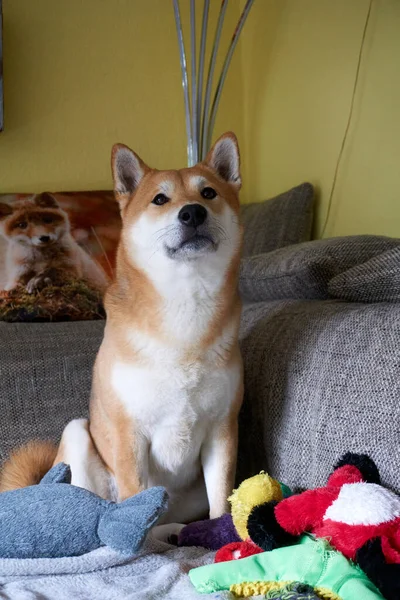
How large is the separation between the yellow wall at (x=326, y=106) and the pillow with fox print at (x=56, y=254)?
0.67 m

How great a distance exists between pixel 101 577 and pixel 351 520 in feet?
1.16

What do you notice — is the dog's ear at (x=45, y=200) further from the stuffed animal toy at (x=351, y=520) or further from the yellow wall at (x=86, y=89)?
the stuffed animal toy at (x=351, y=520)

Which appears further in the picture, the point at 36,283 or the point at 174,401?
the point at 36,283

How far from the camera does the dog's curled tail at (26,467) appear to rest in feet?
4.16

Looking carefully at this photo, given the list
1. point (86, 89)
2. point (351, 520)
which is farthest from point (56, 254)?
point (351, 520)

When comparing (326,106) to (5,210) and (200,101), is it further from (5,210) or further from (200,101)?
(5,210)

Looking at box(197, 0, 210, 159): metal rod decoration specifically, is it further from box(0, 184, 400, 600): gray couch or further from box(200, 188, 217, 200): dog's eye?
box(200, 188, 217, 200): dog's eye

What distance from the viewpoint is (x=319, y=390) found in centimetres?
111

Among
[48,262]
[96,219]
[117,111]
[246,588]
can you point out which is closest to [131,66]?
[117,111]

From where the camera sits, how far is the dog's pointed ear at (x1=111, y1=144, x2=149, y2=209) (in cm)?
125

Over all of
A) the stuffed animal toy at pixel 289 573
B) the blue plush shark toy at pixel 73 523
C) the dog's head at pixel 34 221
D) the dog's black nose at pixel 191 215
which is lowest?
the blue plush shark toy at pixel 73 523

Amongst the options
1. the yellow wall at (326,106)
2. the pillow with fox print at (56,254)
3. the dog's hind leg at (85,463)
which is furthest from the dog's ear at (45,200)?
the dog's hind leg at (85,463)

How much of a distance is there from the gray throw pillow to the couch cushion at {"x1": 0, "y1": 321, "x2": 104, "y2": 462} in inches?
29.0

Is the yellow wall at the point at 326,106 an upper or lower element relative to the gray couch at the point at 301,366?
upper
